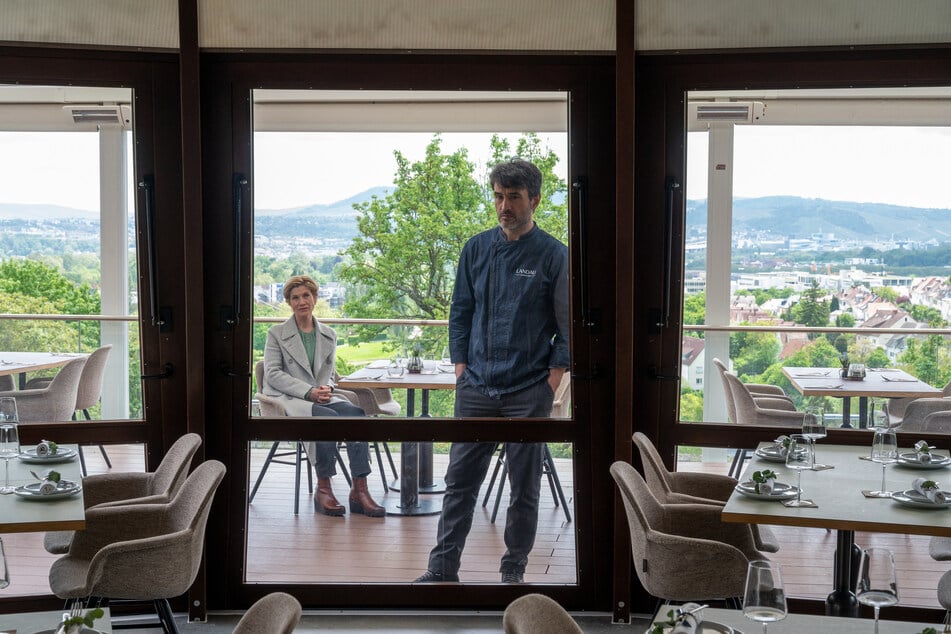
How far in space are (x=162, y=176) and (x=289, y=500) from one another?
1604 mm

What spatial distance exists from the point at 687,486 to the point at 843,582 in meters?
0.76

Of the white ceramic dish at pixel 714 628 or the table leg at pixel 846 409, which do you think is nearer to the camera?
the white ceramic dish at pixel 714 628

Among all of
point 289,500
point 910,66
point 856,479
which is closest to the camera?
point 856,479

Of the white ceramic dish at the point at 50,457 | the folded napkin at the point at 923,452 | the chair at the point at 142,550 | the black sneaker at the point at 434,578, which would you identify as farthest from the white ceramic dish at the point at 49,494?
the folded napkin at the point at 923,452

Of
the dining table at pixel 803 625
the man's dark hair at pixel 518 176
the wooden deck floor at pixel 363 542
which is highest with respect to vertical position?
the man's dark hair at pixel 518 176

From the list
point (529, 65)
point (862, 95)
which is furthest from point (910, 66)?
point (529, 65)

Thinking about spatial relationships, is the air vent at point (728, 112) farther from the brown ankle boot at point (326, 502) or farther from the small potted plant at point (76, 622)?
the small potted plant at point (76, 622)

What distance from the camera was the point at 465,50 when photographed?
14.9 feet

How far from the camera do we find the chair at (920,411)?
453 centimetres

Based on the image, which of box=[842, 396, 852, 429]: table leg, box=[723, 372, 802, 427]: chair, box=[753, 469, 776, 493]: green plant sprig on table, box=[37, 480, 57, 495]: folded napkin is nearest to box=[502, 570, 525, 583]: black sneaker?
box=[723, 372, 802, 427]: chair

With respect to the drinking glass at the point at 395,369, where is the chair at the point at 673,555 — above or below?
below

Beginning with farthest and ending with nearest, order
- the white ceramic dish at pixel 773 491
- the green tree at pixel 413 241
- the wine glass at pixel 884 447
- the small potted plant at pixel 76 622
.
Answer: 1. the green tree at pixel 413 241
2. the wine glass at pixel 884 447
3. the white ceramic dish at pixel 773 491
4. the small potted plant at pixel 76 622

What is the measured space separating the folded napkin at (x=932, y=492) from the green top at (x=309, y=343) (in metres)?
2.59

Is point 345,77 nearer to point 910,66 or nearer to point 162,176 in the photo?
point 162,176
